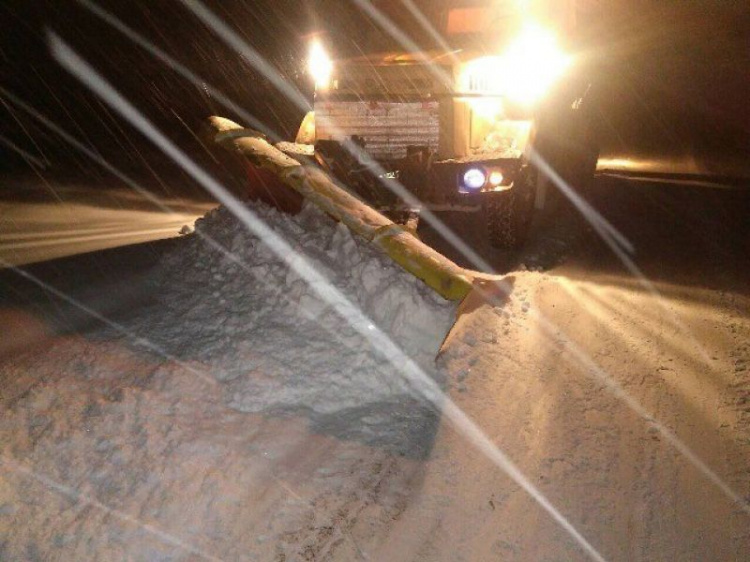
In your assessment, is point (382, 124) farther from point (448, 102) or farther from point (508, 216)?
point (508, 216)

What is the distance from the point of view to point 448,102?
24.1 feet

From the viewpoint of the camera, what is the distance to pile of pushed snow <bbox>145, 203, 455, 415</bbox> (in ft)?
12.6

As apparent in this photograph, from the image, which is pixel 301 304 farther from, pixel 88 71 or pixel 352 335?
pixel 88 71

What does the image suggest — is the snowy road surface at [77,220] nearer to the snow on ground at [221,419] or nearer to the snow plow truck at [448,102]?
the snow on ground at [221,419]

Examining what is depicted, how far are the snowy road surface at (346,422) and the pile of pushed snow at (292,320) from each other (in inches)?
0.7

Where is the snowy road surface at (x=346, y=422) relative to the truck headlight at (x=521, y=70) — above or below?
below

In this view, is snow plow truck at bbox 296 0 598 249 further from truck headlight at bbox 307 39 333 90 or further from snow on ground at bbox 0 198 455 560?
snow on ground at bbox 0 198 455 560

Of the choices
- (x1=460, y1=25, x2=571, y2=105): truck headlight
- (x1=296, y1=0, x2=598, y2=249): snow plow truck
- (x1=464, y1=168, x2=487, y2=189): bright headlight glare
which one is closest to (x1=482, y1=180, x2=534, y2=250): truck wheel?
(x1=296, y1=0, x2=598, y2=249): snow plow truck

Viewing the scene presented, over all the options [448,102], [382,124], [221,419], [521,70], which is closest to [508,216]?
[448,102]

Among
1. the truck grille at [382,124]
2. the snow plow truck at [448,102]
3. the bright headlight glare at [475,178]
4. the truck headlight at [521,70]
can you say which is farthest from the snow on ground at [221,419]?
the truck headlight at [521,70]

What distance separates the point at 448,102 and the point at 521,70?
109cm

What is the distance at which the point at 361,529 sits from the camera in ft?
9.12

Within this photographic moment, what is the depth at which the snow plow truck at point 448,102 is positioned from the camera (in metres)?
7.18

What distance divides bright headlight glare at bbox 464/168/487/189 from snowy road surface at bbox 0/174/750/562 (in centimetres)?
148
